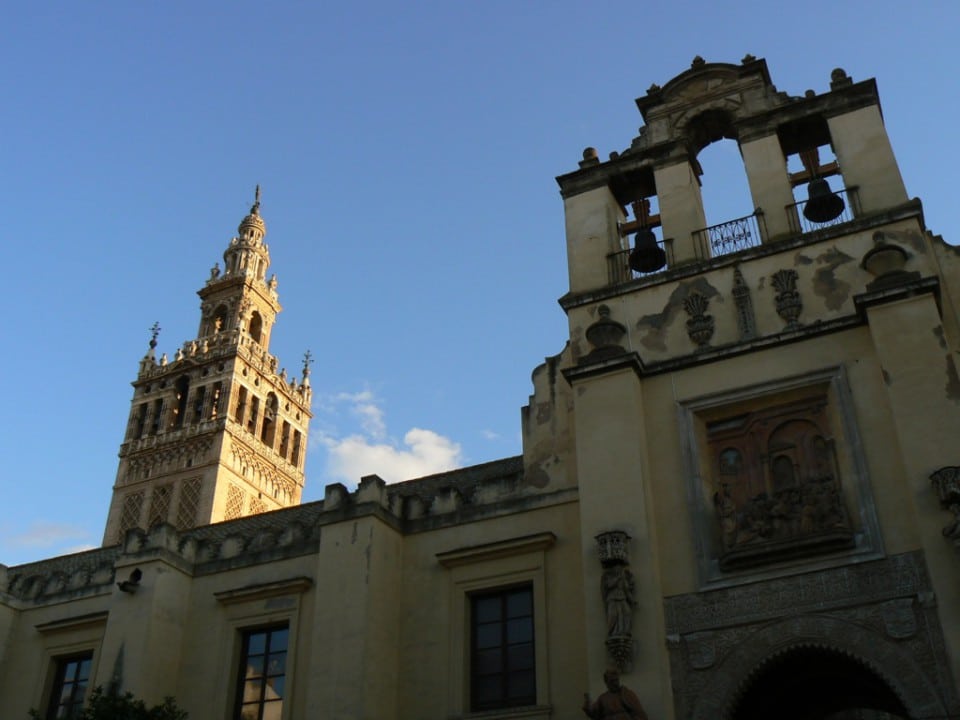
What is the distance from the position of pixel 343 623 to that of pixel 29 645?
7773mm

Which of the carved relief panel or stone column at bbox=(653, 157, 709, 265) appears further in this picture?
stone column at bbox=(653, 157, 709, 265)

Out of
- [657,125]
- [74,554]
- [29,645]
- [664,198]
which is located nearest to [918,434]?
[664,198]

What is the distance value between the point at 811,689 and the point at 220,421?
4578 cm

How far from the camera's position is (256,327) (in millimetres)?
63312

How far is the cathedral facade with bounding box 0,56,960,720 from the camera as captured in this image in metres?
12.7

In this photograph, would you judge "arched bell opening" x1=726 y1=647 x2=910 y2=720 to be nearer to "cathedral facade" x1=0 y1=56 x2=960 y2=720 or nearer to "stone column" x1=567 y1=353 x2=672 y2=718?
"cathedral facade" x1=0 y1=56 x2=960 y2=720

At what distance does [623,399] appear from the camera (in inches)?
592

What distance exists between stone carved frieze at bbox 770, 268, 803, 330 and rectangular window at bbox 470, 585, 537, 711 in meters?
5.55

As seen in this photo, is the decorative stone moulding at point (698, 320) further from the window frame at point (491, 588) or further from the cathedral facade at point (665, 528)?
the window frame at point (491, 588)

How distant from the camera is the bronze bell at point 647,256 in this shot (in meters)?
17.5

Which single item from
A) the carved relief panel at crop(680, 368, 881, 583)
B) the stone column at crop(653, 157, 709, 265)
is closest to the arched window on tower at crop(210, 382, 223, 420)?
the stone column at crop(653, 157, 709, 265)

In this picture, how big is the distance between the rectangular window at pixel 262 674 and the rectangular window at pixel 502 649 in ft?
10.9

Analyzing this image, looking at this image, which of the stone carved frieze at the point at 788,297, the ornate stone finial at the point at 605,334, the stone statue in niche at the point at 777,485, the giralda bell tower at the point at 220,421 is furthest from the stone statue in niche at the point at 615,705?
the giralda bell tower at the point at 220,421

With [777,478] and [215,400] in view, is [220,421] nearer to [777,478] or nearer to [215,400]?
[215,400]
